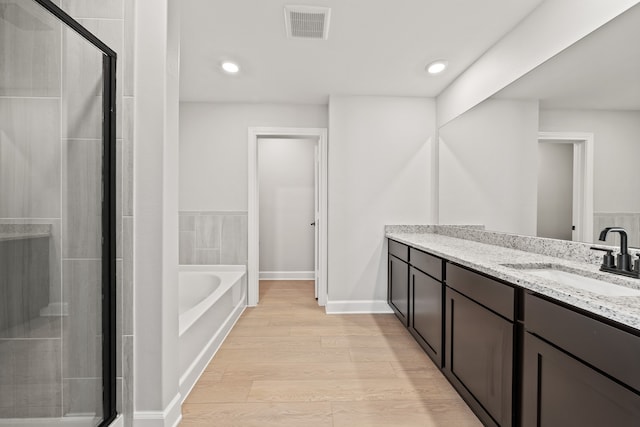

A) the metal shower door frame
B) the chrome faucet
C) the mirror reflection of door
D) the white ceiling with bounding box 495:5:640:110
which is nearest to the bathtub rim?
the metal shower door frame

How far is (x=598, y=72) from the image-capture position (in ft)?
5.24

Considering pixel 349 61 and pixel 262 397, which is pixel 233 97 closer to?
pixel 349 61

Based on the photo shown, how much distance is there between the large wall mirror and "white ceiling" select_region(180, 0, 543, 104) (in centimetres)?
49

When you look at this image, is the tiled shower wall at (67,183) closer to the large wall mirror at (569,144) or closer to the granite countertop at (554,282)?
the granite countertop at (554,282)

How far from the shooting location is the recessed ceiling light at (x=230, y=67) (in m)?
2.68

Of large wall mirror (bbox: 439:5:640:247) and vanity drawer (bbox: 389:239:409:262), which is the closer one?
large wall mirror (bbox: 439:5:640:247)

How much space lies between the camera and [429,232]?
3.42 metres

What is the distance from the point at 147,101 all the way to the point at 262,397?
171 cm

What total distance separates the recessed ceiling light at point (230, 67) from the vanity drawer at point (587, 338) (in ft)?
8.64

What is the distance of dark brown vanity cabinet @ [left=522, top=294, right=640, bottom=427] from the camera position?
33.0 inches

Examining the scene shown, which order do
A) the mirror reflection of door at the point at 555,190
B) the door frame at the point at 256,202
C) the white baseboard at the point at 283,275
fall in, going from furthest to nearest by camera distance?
the white baseboard at the point at 283,275 → the door frame at the point at 256,202 → the mirror reflection of door at the point at 555,190

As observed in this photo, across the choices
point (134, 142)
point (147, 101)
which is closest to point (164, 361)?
point (134, 142)

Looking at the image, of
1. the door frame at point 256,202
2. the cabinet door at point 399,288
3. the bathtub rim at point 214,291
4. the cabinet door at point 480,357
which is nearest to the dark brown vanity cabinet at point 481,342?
the cabinet door at point 480,357

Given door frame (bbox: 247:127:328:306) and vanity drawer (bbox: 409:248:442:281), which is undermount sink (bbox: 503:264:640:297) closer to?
vanity drawer (bbox: 409:248:442:281)
